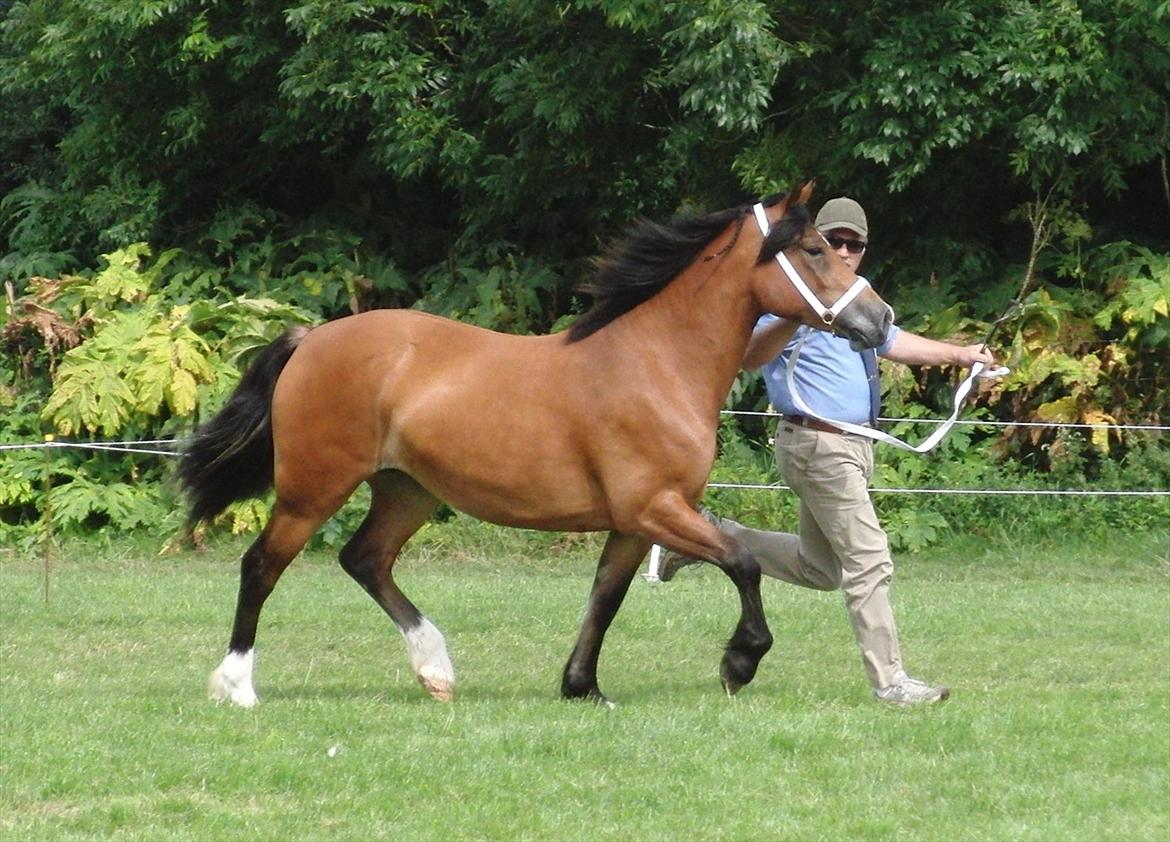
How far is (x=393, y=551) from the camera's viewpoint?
7828 millimetres

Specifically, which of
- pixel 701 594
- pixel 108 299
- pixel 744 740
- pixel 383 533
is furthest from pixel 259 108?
pixel 744 740

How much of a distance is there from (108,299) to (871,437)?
1018cm

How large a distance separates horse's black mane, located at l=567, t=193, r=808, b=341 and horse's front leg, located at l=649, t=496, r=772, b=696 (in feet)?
2.98

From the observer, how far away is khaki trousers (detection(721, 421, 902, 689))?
7.08 meters

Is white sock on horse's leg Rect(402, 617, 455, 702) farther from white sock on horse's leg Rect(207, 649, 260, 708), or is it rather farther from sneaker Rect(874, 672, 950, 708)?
sneaker Rect(874, 672, 950, 708)

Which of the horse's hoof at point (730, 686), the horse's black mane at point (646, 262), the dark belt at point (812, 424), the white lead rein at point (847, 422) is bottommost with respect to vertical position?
the horse's hoof at point (730, 686)

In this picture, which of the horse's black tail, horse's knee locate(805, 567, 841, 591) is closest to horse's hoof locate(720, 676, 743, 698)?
horse's knee locate(805, 567, 841, 591)

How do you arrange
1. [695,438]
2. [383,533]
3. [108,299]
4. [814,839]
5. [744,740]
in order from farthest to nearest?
[108,299] → [383,533] → [695,438] → [744,740] → [814,839]

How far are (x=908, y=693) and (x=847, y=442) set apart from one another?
42.2 inches

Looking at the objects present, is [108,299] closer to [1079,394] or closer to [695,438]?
[1079,394]

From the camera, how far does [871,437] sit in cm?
725

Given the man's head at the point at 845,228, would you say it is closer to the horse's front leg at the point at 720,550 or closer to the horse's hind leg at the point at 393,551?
the horse's front leg at the point at 720,550

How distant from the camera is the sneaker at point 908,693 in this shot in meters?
7.00

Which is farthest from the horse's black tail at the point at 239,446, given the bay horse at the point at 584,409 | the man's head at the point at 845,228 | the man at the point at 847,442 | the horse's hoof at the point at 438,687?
the man's head at the point at 845,228
